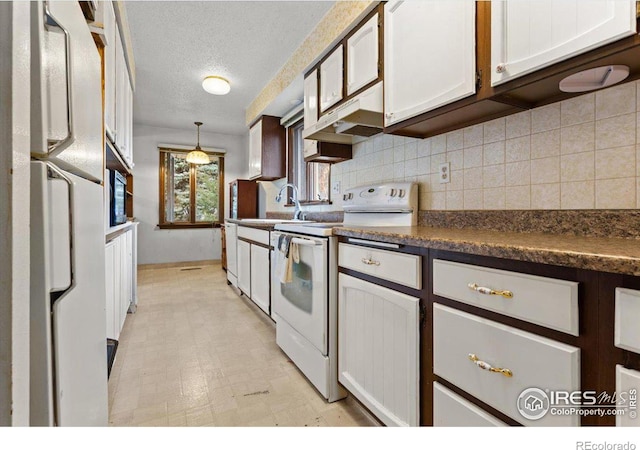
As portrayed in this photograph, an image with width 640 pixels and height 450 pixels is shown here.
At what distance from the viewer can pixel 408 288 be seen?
3.74ft

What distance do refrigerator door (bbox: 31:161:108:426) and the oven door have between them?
38.6 inches

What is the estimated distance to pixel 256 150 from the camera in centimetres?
407

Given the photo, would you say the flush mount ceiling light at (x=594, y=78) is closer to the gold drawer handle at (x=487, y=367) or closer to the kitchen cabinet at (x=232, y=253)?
the gold drawer handle at (x=487, y=367)

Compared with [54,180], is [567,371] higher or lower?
lower

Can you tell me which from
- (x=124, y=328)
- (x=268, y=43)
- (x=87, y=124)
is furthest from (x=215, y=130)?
(x=87, y=124)

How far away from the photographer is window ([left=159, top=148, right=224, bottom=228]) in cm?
534

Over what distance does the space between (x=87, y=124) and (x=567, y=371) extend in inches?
54.0

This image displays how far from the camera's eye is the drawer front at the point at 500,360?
710 millimetres

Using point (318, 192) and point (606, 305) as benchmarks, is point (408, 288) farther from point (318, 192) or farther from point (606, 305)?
point (318, 192)

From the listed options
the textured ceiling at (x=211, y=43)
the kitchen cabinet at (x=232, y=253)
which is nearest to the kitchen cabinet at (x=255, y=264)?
the kitchen cabinet at (x=232, y=253)

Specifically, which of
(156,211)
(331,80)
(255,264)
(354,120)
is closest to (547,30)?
(354,120)

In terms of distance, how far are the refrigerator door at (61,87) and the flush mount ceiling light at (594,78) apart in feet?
4.74

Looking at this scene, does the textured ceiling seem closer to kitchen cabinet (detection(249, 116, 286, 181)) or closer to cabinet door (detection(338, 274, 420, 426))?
kitchen cabinet (detection(249, 116, 286, 181))

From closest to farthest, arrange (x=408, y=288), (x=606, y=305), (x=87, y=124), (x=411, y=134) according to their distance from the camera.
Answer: (x=606, y=305) < (x=87, y=124) < (x=408, y=288) < (x=411, y=134)
